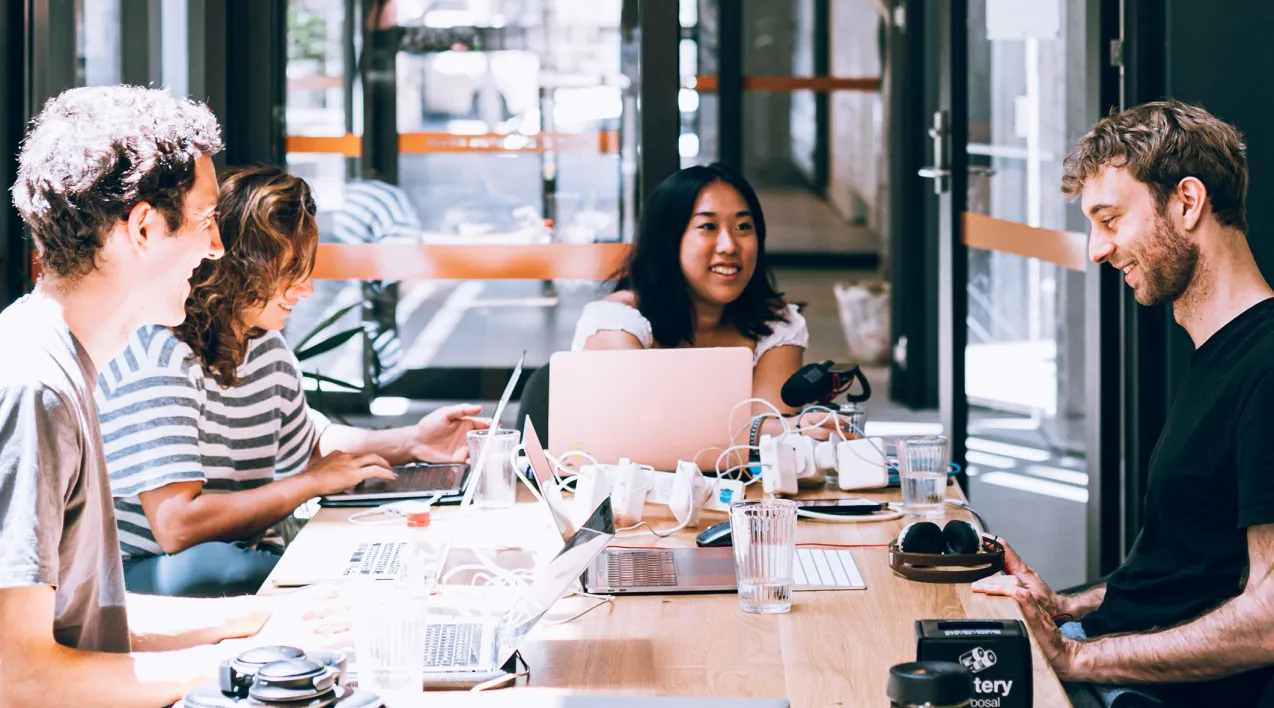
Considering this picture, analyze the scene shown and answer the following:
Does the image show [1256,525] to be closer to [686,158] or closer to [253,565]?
[253,565]

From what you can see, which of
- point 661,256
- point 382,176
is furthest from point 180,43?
point 661,256

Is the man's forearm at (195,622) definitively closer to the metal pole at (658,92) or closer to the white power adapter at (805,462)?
→ the white power adapter at (805,462)

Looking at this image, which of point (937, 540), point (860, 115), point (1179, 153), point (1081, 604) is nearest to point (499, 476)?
point (937, 540)

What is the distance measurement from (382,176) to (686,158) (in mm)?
1490

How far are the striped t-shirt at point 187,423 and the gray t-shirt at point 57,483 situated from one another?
2.06 ft

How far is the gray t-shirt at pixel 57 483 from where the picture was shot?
139 cm

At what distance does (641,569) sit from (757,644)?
1.14 ft

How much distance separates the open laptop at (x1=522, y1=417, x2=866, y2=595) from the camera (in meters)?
1.88

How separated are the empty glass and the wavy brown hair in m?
0.55

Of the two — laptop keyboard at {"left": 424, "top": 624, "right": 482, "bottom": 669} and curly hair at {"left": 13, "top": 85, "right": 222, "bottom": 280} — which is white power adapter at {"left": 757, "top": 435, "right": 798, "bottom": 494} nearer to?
laptop keyboard at {"left": 424, "top": 624, "right": 482, "bottom": 669}

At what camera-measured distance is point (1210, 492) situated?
195 centimetres

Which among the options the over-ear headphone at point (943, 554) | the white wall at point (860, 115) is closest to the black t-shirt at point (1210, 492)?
the over-ear headphone at point (943, 554)

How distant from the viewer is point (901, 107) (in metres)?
6.32

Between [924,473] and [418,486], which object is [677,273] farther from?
[924,473]
